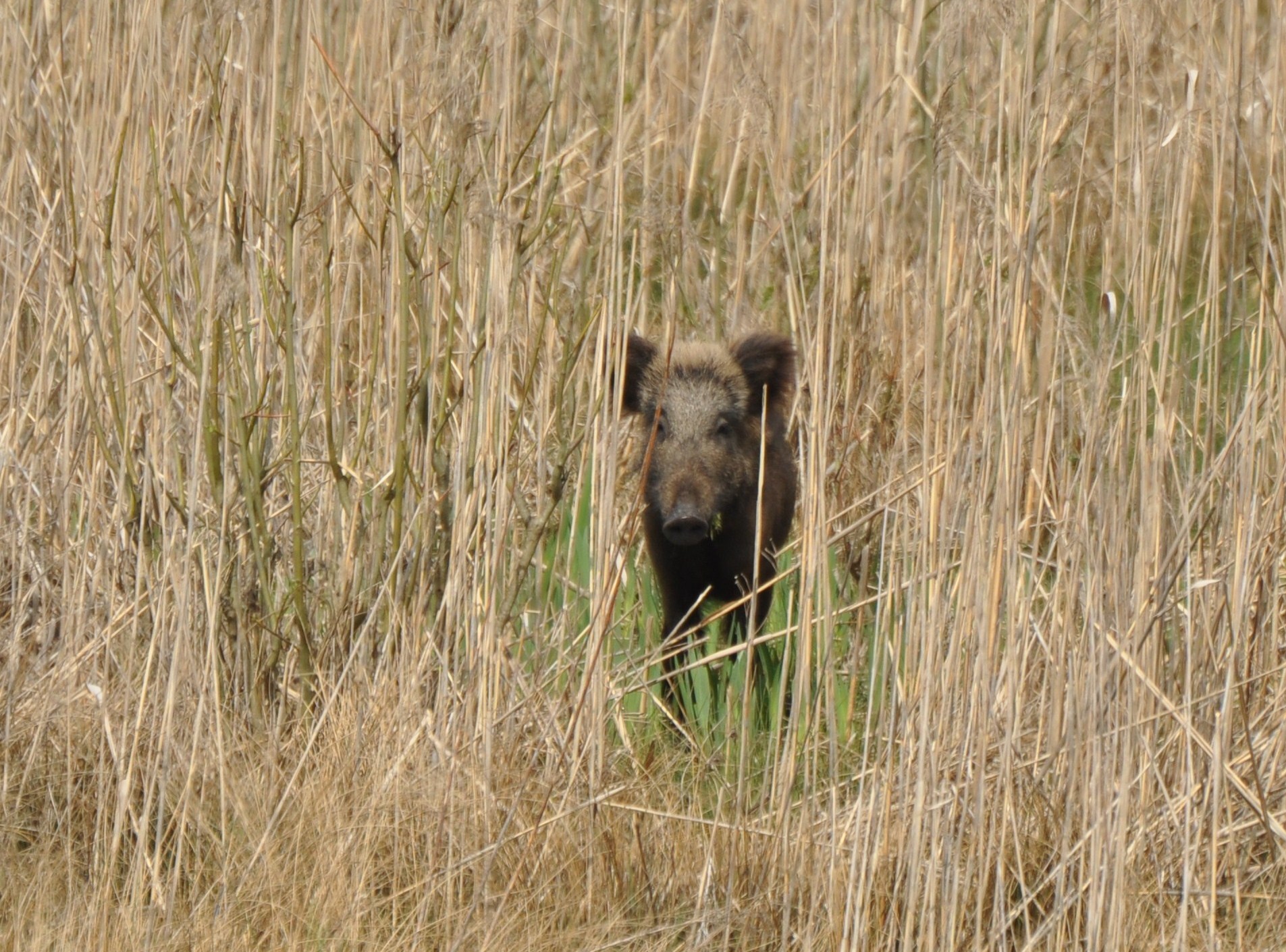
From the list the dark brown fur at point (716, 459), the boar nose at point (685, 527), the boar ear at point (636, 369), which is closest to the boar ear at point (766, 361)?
the dark brown fur at point (716, 459)

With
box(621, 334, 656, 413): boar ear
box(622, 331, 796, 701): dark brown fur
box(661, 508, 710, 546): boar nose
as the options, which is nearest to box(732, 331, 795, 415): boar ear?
box(622, 331, 796, 701): dark brown fur

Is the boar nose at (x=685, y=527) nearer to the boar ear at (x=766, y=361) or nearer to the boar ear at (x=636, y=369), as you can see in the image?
the boar ear at (x=636, y=369)

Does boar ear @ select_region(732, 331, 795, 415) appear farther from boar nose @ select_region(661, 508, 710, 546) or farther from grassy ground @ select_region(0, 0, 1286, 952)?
boar nose @ select_region(661, 508, 710, 546)

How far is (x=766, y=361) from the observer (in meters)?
4.01

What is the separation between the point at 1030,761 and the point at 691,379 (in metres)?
1.81

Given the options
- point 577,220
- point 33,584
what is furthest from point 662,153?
point 33,584

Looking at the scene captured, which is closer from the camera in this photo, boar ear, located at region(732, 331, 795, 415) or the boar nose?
the boar nose

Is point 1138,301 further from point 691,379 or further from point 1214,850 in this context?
point 691,379

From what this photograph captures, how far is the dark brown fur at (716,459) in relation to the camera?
396 cm

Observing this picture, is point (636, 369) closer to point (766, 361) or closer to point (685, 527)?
point (766, 361)

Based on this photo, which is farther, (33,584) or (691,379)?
(691,379)

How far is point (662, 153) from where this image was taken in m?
5.12

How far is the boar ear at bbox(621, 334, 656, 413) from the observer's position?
3.92 m

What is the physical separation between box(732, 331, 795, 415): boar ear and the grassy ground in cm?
34
